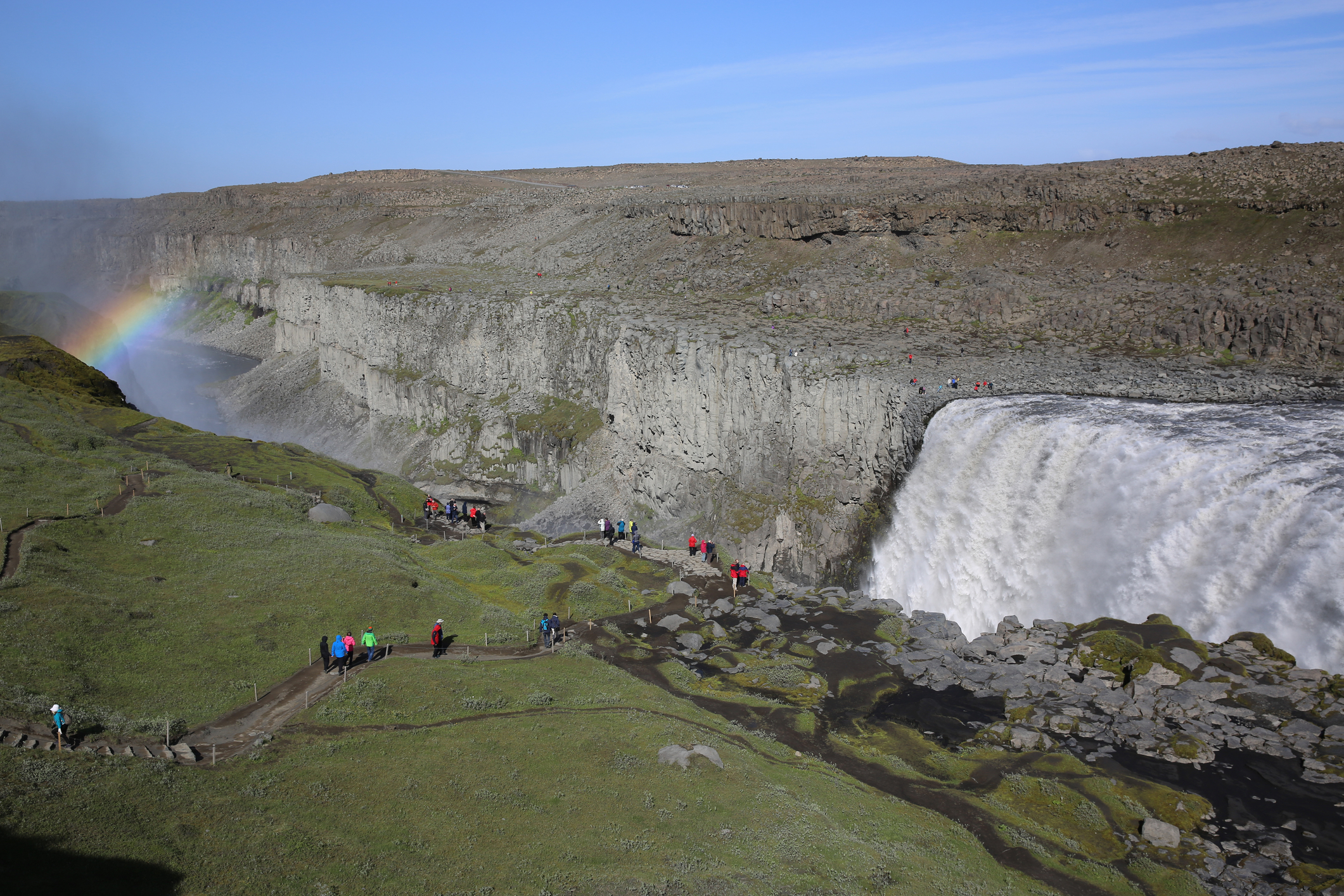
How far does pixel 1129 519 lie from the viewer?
134 ft

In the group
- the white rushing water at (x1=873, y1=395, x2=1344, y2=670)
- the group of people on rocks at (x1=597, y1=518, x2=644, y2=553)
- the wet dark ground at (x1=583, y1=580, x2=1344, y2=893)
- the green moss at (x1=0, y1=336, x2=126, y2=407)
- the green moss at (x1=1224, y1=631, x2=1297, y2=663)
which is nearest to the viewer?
the wet dark ground at (x1=583, y1=580, x2=1344, y2=893)

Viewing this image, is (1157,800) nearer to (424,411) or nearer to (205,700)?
(205,700)

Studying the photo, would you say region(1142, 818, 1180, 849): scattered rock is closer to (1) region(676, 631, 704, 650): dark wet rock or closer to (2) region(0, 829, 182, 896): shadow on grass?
(1) region(676, 631, 704, 650): dark wet rock

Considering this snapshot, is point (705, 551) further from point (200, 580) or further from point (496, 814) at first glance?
point (496, 814)

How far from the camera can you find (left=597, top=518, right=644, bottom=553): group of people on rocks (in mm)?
60812

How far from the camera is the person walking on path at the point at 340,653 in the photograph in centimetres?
3384

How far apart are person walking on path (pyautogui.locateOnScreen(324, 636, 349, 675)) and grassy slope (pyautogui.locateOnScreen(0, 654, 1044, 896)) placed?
1.89 metres

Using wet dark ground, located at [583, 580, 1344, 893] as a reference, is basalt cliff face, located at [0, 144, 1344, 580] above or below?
above

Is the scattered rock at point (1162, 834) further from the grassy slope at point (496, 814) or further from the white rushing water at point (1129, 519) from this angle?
the white rushing water at point (1129, 519)

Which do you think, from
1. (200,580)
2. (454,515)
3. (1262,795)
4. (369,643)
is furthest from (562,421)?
(1262,795)

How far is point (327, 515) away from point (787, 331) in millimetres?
37298

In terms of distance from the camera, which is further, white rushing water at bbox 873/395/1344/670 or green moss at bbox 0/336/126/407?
green moss at bbox 0/336/126/407

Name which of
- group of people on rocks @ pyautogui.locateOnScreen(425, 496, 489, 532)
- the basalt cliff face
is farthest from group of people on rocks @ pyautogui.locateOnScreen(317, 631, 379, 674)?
group of people on rocks @ pyautogui.locateOnScreen(425, 496, 489, 532)

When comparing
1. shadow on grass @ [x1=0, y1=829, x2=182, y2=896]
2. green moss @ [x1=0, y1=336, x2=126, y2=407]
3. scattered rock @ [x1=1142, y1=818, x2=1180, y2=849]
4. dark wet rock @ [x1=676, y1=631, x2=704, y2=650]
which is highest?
green moss @ [x1=0, y1=336, x2=126, y2=407]
